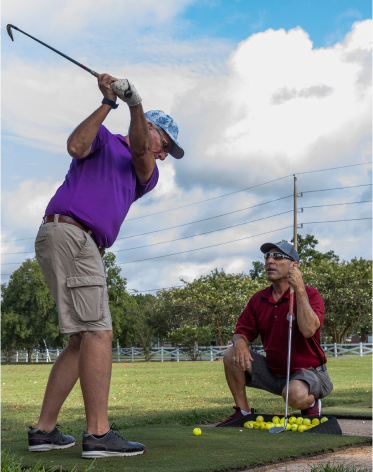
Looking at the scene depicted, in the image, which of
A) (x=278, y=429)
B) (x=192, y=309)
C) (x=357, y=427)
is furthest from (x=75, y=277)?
(x=192, y=309)

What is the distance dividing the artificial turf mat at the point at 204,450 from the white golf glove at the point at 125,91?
193cm

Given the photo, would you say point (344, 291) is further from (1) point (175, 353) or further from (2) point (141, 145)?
(2) point (141, 145)

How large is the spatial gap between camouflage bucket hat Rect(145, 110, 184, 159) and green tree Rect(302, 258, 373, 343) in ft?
113

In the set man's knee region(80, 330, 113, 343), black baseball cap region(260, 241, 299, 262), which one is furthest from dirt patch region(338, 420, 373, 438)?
man's knee region(80, 330, 113, 343)

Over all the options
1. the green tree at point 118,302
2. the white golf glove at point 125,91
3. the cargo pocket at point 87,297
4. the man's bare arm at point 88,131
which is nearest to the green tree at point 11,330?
the green tree at point 118,302

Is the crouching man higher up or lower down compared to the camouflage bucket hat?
lower down

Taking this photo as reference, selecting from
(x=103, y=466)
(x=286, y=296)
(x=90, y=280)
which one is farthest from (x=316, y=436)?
(x=90, y=280)

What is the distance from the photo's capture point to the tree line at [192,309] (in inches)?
1457

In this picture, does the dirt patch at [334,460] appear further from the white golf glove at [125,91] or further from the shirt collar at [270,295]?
the white golf glove at [125,91]

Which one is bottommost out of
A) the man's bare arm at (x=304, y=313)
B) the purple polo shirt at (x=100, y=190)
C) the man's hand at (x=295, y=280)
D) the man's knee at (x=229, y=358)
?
the man's knee at (x=229, y=358)

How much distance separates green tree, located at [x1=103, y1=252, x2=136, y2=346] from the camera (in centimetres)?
4531

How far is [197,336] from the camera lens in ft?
117

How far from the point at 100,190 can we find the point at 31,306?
45.5m

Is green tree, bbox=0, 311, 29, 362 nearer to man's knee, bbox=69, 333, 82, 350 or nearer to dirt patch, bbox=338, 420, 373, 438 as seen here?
dirt patch, bbox=338, 420, 373, 438
